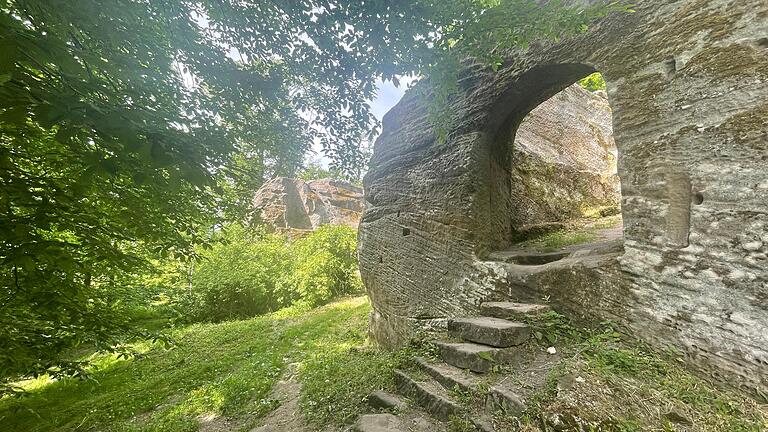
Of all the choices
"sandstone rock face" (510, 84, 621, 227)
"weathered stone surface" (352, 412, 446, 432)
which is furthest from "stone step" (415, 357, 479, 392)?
"sandstone rock face" (510, 84, 621, 227)

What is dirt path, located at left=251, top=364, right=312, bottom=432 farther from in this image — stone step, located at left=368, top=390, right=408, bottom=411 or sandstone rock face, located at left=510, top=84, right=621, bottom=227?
sandstone rock face, located at left=510, top=84, right=621, bottom=227

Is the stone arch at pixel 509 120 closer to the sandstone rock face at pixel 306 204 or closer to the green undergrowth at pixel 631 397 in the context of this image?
the green undergrowth at pixel 631 397

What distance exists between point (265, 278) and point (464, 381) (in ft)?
39.9

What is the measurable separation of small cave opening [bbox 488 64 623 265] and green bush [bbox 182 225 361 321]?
8148 millimetres

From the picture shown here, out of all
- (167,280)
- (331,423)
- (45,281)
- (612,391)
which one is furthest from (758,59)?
(167,280)

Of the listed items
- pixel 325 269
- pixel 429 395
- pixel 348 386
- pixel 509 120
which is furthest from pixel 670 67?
pixel 325 269

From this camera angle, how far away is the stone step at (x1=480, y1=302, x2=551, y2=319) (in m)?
3.77

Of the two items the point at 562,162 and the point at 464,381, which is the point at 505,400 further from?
the point at 562,162

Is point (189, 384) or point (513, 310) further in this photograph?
point (189, 384)

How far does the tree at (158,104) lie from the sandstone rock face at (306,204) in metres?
15.3

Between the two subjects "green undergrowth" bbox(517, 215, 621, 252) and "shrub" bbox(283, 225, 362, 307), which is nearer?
"green undergrowth" bbox(517, 215, 621, 252)

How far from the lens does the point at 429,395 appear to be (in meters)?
3.10

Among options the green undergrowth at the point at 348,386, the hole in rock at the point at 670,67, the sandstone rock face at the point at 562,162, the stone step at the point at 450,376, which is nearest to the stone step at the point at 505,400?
the stone step at the point at 450,376

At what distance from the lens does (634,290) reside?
3473mm
